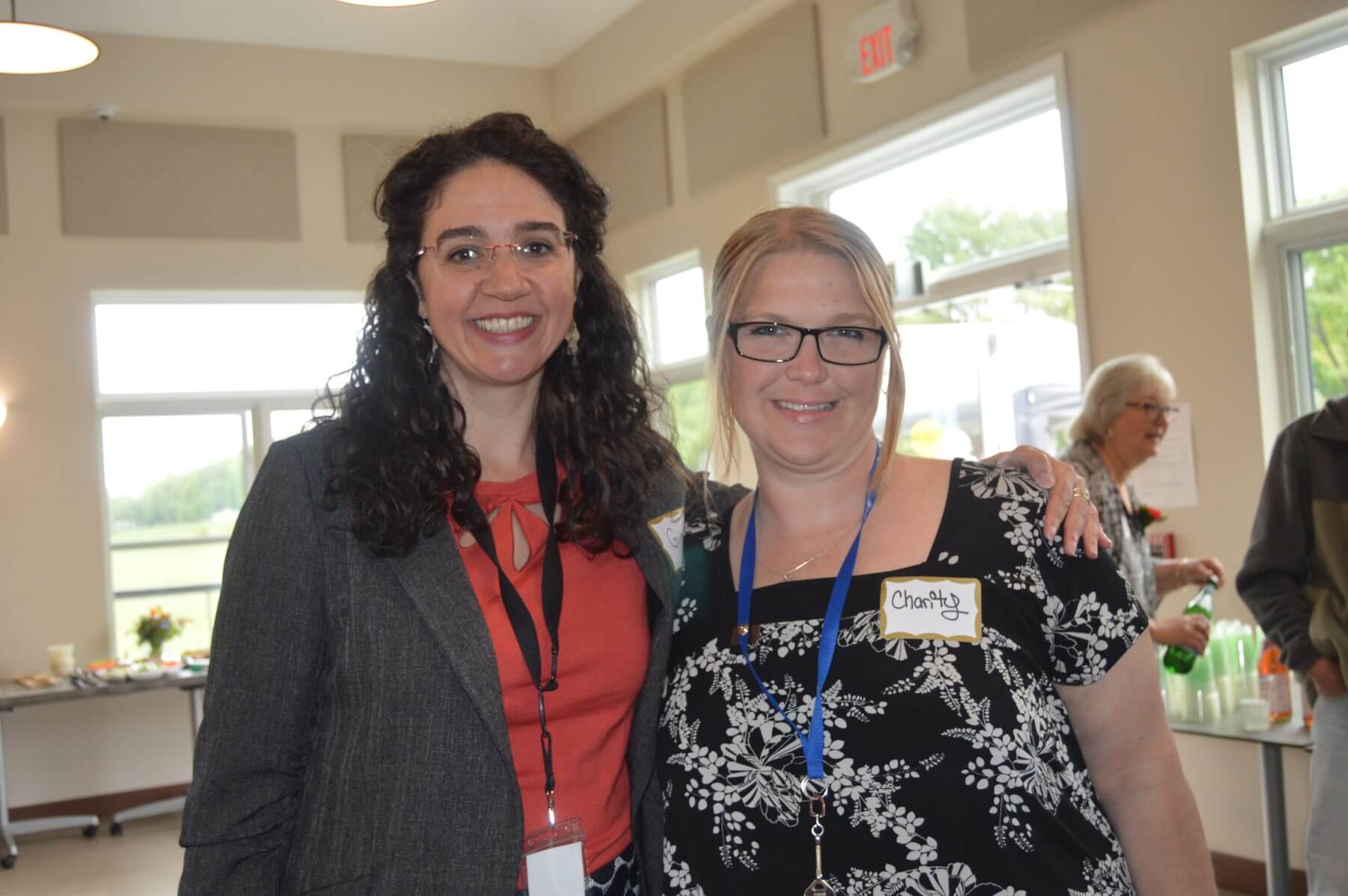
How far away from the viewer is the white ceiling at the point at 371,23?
6.85 metres

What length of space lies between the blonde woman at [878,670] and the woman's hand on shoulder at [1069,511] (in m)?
0.02

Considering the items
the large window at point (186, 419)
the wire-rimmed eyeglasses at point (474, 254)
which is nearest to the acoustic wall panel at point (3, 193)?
the large window at point (186, 419)

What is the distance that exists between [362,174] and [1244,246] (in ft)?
18.5

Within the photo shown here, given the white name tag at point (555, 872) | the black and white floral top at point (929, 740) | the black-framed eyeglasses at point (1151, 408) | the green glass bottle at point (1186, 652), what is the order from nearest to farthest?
the black and white floral top at point (929, 740)
the white name tag at point (555, 872)
the green glass bottle at point (1186, 652)
the black-framed eyeglasses at point (1151, 408)

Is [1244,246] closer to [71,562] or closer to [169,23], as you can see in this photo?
[169,23]

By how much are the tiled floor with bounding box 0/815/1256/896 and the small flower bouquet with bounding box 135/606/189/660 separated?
1.00 metres

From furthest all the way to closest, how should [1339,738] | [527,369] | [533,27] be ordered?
[533,27] → [1339,738] → [527,369]

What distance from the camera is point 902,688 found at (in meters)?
1.39

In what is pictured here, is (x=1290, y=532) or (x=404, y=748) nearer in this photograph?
(x=404, y=748)

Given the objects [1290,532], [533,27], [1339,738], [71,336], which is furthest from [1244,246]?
[71,336]

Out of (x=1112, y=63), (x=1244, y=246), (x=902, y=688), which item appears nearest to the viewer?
(x=902, y=688)

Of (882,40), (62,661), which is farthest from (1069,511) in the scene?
(62,661)

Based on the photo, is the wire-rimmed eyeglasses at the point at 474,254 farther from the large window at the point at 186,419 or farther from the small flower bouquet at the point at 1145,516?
the large window at the point at 186,419

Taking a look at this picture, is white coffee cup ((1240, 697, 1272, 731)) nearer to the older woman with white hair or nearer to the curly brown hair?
the older woman with white hair
